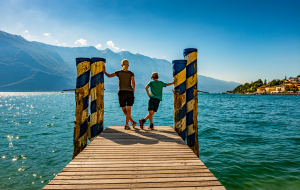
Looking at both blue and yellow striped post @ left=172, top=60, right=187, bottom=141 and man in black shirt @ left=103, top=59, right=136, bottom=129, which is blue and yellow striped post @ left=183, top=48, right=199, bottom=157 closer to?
blue and yellow striped post @ left=172, top=60, right=187, bottom=141

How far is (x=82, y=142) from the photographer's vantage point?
510cm

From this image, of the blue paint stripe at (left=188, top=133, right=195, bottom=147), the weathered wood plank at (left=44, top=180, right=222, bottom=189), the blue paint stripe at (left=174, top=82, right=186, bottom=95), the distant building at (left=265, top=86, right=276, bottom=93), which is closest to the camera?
the weathered wood plank at (left=44, top=180, right=222, bottom=189)

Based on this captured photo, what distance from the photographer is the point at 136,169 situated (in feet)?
9.16

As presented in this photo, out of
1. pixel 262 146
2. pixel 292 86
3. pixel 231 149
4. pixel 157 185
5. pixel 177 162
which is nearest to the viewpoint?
pixel 157 185

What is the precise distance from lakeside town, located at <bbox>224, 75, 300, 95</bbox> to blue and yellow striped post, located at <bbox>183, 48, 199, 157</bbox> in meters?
158

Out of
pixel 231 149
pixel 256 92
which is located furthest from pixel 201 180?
pixel 256 92

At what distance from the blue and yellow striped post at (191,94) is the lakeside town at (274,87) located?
158 metres

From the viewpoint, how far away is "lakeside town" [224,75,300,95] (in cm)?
12524

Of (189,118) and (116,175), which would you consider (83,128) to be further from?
(189,118)

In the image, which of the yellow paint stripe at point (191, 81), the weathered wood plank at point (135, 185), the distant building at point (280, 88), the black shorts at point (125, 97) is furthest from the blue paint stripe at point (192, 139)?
the distant building at point (280, 88)

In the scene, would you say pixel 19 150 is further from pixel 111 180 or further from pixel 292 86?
pixel 292 86

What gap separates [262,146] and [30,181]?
1008 cm

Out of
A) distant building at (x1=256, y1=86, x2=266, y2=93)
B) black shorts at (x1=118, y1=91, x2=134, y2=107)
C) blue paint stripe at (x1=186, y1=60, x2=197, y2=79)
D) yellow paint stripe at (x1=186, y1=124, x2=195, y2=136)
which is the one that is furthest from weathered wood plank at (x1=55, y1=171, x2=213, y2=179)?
distant building at (x1=256, y1=86, x2=266, y2=93)

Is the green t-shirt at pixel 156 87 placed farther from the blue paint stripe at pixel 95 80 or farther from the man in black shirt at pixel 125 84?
the blue paint stripe at pixel 95 80
